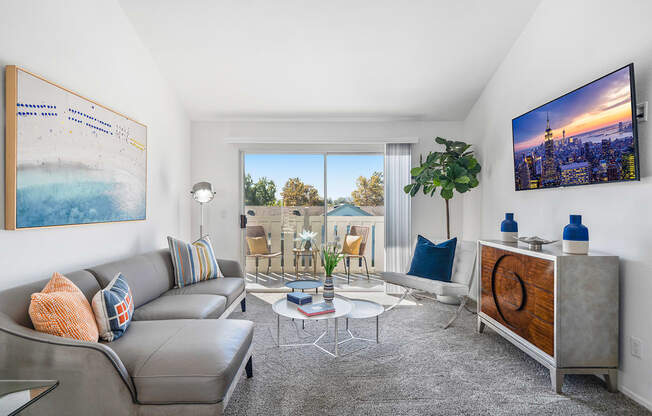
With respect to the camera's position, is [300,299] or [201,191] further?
[201,191]

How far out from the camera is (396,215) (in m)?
4.91

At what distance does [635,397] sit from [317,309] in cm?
202

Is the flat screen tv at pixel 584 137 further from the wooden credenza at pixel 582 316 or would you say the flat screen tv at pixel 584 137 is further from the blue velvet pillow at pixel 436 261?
the blue velvet pillow at pixel 436 261

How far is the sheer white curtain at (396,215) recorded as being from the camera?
16.1 feet

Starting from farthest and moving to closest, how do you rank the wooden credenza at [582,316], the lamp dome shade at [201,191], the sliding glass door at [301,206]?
the sliding glass door at [301,206], the lamp dome shade at [201,191], the wooden credenza at [582,316]

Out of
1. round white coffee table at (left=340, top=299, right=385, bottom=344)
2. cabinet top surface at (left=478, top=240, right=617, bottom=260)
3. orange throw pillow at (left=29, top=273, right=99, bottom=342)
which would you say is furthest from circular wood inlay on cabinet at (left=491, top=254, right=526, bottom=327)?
orange throw pillow at (left=29, top=273, right=99, bottom=342)

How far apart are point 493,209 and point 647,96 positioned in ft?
6.93

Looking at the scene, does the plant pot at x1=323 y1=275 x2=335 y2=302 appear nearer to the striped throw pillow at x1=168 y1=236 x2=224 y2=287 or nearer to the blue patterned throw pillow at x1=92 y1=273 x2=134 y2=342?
the striped throw pillow at x1=168 y1=236 x2=224 y2=287

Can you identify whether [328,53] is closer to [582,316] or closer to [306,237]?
[306,237]

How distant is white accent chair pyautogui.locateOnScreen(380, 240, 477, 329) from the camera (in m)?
3.44

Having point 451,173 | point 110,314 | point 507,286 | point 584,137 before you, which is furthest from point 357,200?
point 110,314

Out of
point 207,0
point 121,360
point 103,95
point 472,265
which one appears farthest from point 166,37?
point 472,265

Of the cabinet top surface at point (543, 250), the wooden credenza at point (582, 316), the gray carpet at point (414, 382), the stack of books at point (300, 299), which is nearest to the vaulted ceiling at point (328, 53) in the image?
the cabinet top surface at point (543, 250)

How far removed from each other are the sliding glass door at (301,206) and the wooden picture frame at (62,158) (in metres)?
1.86
